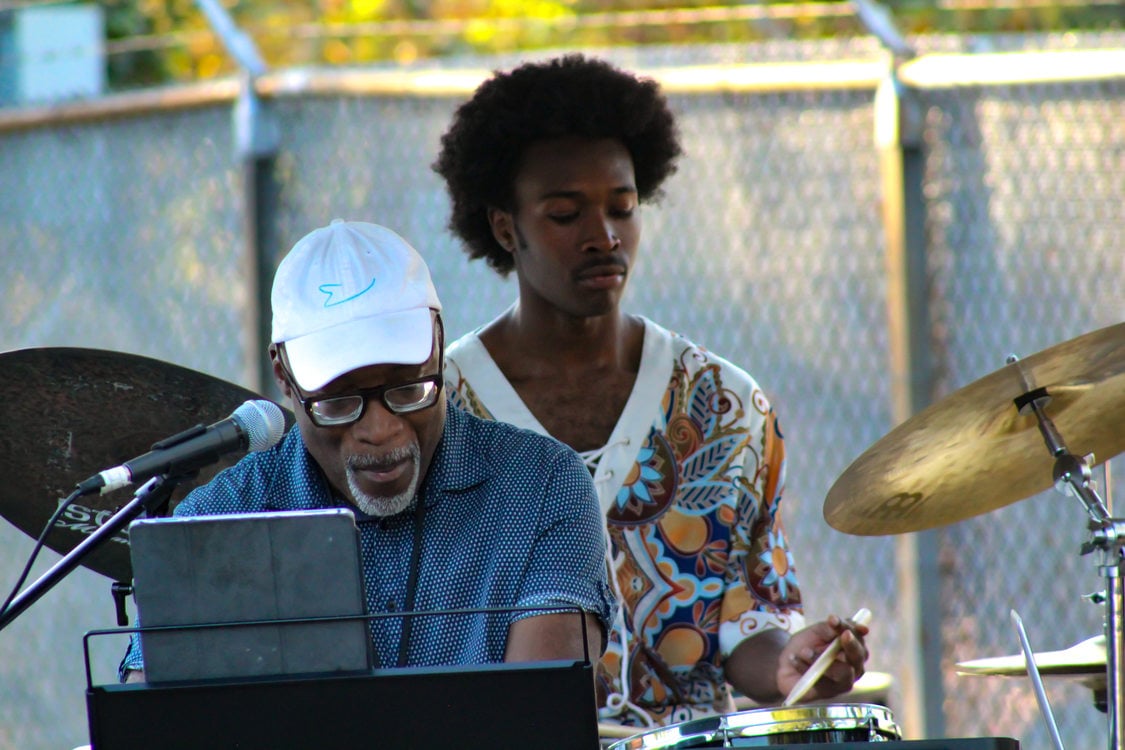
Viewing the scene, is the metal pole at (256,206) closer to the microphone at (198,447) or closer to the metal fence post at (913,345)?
the metal fence post at (913,345)

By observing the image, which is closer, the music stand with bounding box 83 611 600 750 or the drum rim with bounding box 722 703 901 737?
the music stand with bounding box 83 611 600 750

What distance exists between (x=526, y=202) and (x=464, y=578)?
1.19 meters

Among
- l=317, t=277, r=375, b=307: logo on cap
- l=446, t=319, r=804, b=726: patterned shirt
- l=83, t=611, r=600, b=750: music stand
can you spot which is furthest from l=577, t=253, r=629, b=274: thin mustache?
l=83, t=611, r=600, b=750: music stand

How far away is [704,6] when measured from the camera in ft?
28.5

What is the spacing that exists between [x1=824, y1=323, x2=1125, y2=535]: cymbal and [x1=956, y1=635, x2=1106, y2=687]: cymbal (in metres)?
A: 0.29

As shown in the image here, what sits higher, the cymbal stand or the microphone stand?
→ the microphone stand

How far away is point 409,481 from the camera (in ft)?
7.87

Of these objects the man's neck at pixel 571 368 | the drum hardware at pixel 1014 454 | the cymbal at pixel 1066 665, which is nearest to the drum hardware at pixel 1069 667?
the cymbal at pixel 1066 665

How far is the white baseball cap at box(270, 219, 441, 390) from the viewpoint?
7.69 ft

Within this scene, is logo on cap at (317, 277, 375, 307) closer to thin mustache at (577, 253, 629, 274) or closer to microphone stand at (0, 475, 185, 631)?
microphone stand at (0, 475, 185, 631)

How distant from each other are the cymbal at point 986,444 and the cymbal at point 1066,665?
0.94ft

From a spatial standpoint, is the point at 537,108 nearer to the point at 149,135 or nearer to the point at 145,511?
the point at 145,511

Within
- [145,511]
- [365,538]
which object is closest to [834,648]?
[365,538]

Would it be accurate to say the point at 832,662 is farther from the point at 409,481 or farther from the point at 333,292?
the point at 333,292
